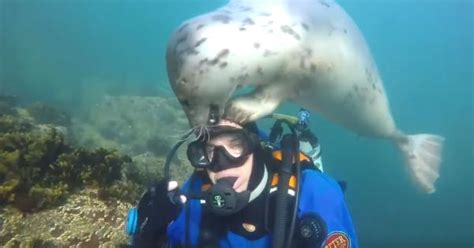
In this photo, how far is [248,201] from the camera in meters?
2.77

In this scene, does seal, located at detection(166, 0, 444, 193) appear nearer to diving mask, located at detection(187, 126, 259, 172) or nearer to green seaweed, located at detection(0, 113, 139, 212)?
diving mask, located at detection(187, 126, 259, 172)

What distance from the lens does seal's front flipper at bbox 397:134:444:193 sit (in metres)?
6.82

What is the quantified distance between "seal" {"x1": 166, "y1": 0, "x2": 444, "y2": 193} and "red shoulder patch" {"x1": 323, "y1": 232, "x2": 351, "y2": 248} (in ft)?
2.90

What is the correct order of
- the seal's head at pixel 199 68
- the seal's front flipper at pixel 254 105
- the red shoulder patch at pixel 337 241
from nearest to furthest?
the seal's head at pixel 199 68 < the red shoulder patch at pixel 337 241 < the seal's front flipper at pixel 254 105

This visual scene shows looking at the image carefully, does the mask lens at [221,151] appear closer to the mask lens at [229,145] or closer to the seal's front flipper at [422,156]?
the mask lens at [229,145]

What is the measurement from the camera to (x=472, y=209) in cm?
2091

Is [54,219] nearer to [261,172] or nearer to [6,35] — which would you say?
[261,172]

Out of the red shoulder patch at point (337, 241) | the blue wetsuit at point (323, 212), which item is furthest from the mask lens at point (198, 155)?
the red shoulder patch at point (337, 241)

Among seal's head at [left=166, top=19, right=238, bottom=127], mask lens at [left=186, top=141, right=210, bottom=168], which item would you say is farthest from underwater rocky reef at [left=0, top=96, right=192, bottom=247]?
seal's head at [left=166, top=19, right=238, bottom=127]

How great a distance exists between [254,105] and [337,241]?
97 cm

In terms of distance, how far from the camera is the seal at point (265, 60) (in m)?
2.44

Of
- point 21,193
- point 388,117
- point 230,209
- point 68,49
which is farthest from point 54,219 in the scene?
point 68,49

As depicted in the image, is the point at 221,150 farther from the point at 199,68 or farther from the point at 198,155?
the point at 199,68

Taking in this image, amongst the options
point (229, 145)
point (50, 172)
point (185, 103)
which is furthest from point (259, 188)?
point (50, 172)
